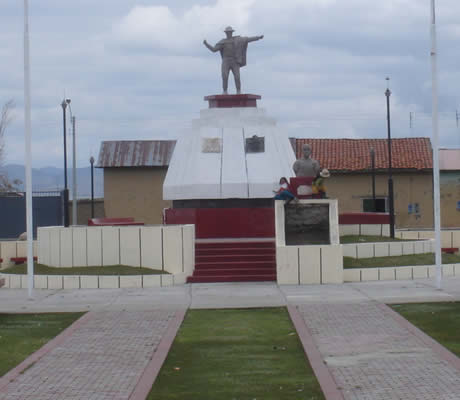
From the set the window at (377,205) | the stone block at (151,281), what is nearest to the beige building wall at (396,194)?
the window at (377,205)

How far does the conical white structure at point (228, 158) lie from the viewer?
2278 cm

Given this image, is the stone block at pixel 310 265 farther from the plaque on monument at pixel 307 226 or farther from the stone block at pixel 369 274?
the stone block at pixel 369 274

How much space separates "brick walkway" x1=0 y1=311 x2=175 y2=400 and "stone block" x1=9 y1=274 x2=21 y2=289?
6.08m

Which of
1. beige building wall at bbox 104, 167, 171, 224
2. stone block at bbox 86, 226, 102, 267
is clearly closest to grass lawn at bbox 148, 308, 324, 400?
stone block at bbox 86, 226, 102, 267

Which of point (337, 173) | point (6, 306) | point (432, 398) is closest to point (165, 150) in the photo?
point (337, 173)

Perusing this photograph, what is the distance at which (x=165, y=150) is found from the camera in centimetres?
4812

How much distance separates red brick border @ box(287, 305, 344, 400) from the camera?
815cm

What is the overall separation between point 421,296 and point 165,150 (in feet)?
112

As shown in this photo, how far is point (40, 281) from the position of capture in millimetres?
18438

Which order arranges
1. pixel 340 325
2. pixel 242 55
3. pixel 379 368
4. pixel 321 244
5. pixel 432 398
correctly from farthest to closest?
pixel 242 55
pixel 321 244
pixel 340 325
pixel 379 368
pixel 432 398

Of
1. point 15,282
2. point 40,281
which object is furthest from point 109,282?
point 15,282

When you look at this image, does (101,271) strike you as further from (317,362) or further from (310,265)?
(317,362)

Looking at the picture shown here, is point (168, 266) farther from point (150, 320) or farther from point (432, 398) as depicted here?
point (432, 398)

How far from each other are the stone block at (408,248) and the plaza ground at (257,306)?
10.9 feet
